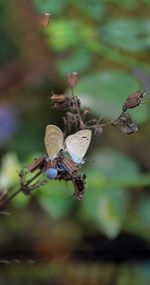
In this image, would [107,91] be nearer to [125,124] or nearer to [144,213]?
[144,213]

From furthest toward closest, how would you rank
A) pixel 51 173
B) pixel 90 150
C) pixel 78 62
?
pixel 90 150 < pixel 78 62 < pixel 51 173

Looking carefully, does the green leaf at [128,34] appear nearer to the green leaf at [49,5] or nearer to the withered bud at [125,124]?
the green leaf at [49,5]

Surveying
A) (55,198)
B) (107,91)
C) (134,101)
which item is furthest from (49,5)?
(134,101)

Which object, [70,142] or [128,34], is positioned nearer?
[70,142]

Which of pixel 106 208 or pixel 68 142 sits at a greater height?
pixel 68 142

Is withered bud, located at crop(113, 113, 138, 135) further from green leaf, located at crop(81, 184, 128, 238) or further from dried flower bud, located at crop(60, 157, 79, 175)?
green leaf, located at crop(81, 184, 128, 238)

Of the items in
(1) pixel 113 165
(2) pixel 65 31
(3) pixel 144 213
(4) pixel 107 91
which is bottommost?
(3) pixel 144 213

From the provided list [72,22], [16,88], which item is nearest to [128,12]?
[72,22]
